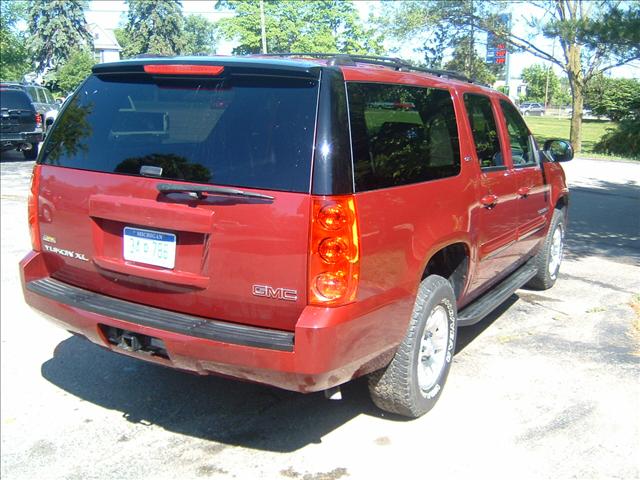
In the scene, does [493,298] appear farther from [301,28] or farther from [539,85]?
[539,85]

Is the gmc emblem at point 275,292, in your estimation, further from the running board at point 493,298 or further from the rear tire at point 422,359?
the running board at point 493,298

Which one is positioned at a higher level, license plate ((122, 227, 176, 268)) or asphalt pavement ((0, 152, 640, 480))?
license plate ((122, 227, 176, 268))

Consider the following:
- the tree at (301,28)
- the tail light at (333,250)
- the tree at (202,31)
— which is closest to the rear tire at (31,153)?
the tree at (301,28)

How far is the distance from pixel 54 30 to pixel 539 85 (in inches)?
2542

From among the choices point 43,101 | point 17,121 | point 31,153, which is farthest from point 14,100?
point 43,101

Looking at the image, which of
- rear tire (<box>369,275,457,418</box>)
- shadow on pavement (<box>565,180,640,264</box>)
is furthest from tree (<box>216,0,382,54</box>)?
rear tire (<box>369,275,457,418</box>)

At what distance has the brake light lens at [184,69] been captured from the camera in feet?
10.4

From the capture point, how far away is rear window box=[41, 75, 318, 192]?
2.98 m

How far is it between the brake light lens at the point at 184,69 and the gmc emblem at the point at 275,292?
107cm

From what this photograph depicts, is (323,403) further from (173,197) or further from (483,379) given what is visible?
(173,197)

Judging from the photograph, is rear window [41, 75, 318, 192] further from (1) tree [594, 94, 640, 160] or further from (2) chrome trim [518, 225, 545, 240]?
(1) tree [594, 94, 640, 160]

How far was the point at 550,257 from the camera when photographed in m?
6.18

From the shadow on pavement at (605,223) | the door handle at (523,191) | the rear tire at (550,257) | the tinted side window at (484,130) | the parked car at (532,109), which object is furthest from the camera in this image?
the parked car at (532,109)

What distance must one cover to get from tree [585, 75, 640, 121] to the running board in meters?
22.5
